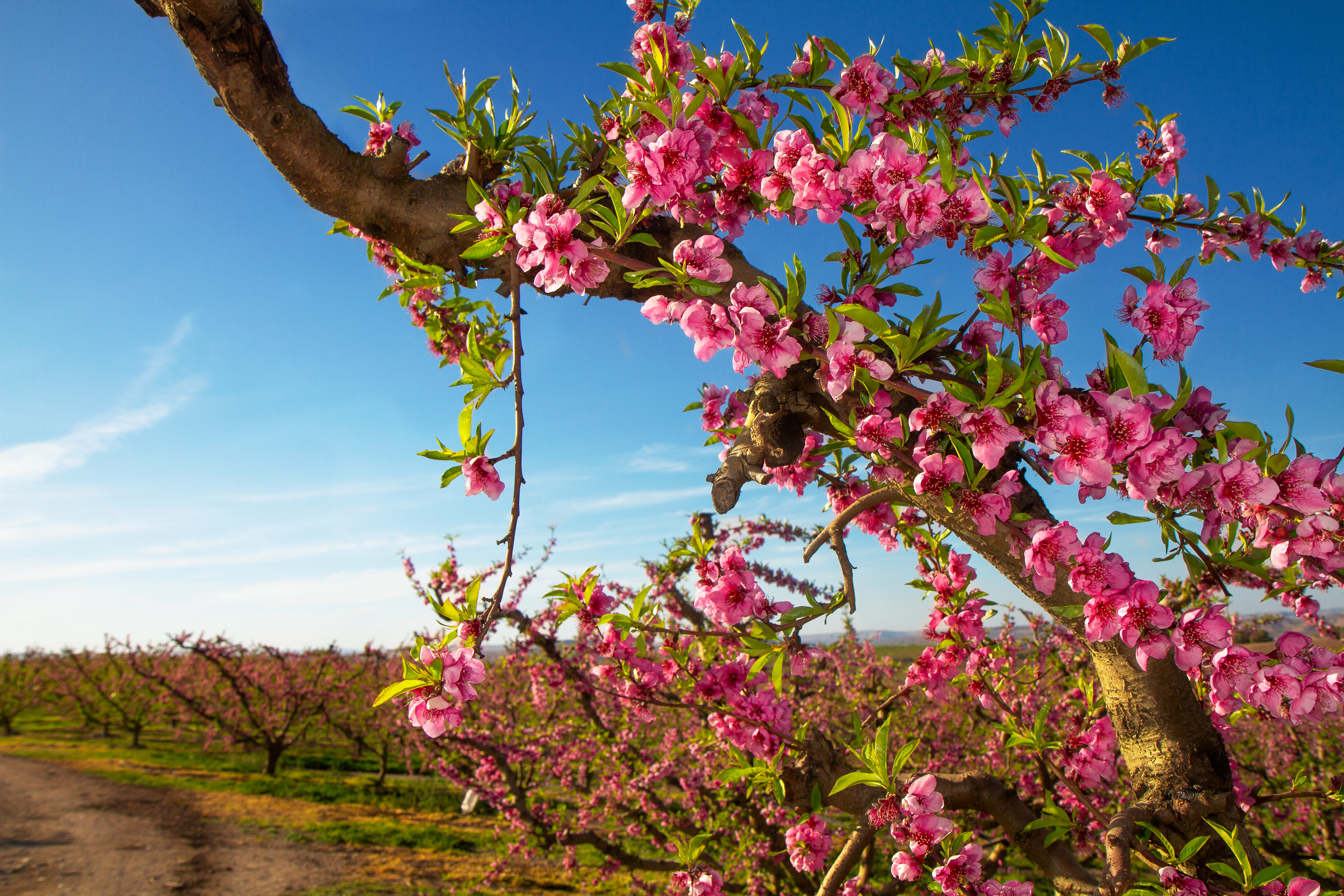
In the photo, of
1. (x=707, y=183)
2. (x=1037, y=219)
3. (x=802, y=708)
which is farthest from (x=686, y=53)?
(x=802, y=708)

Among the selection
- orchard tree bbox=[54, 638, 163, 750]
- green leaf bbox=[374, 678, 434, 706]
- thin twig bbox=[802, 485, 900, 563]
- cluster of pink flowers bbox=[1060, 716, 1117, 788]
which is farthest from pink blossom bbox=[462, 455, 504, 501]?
orchard tree bbox=[54, 638, 163, 750]

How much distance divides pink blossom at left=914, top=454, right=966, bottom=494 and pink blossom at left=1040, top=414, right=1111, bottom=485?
22 centimetres

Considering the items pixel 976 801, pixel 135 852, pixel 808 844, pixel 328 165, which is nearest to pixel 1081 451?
pixel 976 801

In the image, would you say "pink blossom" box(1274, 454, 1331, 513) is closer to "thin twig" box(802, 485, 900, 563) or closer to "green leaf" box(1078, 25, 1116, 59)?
"thin twig" box(802, 485, 900, 563)

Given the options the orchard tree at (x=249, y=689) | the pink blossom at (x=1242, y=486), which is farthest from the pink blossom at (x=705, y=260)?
the orchard tree at (x=249, y=689)

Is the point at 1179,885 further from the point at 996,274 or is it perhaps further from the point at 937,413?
the point at 996,274

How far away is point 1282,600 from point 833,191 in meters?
3.11

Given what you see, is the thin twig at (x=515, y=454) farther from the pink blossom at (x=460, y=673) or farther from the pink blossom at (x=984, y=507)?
the pink blossom at (x=984, y=507)

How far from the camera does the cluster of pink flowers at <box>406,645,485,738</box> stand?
4.94 ft

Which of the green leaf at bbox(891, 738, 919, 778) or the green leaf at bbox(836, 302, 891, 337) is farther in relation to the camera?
the green leaf at bbox(891, 738, 919, 778)

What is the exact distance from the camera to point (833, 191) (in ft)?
5.14

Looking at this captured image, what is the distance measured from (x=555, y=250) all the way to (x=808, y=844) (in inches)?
93.2

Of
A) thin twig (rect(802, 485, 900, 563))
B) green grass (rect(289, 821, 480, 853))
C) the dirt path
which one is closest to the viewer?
thin twig (rect(802, 485, 900, 563))

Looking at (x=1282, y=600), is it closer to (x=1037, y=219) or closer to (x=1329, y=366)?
(x=1329, y=366)
